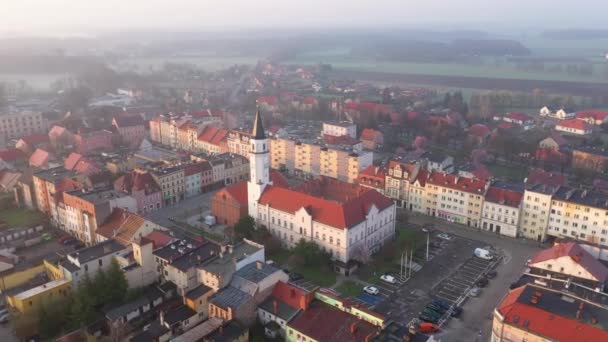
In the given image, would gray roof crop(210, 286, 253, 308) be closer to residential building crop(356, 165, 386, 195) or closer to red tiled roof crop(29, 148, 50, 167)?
residential building crop(356, 165, 386, 195)

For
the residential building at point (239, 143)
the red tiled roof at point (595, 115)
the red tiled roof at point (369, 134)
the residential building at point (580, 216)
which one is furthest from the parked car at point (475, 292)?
the red tiled roof at point (595, 115)

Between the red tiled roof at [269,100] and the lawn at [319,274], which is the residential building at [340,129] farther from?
the lawn at [319,274]

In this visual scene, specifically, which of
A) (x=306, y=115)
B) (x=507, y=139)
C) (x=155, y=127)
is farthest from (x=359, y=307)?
(x=306, y=115)

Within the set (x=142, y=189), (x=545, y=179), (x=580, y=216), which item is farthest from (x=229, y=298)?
(x=545, y=179)

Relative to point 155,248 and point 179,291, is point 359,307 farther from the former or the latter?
point 155,248

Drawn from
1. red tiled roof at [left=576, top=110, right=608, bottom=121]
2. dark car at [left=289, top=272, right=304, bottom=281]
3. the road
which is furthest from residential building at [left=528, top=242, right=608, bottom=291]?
red tiled roof at [left=576, top=110, right=608, bottom=121]

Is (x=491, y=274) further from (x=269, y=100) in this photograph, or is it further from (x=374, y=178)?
(x=269, y=100)
